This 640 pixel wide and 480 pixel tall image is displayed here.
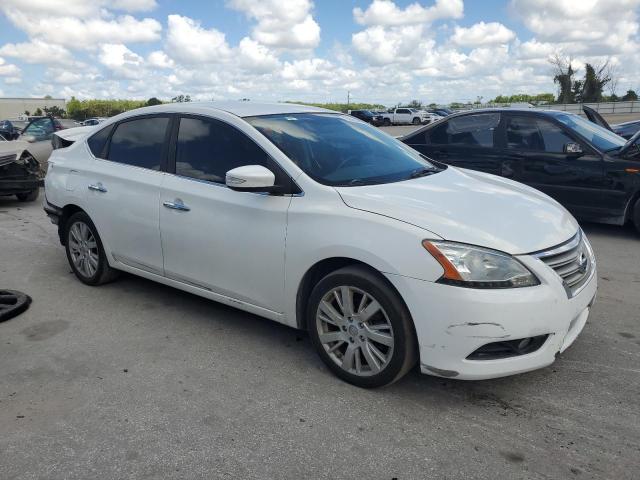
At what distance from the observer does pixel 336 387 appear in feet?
10.9

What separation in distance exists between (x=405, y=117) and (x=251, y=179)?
163 feet

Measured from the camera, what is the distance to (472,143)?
7617mm

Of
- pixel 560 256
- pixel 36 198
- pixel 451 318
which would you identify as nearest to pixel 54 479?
pixel 451 318

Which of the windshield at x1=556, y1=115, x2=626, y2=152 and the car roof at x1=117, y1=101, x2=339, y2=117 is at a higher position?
the car roof at x1=117, y1=101, x2=339, y2=117

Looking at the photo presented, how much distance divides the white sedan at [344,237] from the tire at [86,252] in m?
0.12

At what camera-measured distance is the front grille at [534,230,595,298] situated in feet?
10.0

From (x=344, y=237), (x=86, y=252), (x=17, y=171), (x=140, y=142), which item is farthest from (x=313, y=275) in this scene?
(x=17, y=171)

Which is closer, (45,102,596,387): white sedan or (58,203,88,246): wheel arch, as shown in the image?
(45,102,596,387): white sedan

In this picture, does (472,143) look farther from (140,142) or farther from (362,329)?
(362,329)

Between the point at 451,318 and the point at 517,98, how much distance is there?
76.1m

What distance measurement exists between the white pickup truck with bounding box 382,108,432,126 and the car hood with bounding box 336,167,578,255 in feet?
158

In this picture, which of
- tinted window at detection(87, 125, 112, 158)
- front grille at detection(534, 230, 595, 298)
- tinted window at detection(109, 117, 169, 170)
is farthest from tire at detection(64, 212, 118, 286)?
front grille at detection(534, 230, 595, 298)

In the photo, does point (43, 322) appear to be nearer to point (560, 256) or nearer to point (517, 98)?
point (560, 256)

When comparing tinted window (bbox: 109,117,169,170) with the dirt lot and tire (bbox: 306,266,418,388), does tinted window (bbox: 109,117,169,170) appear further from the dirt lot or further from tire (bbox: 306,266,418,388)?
tire (bbox: 306,266,418,388)
